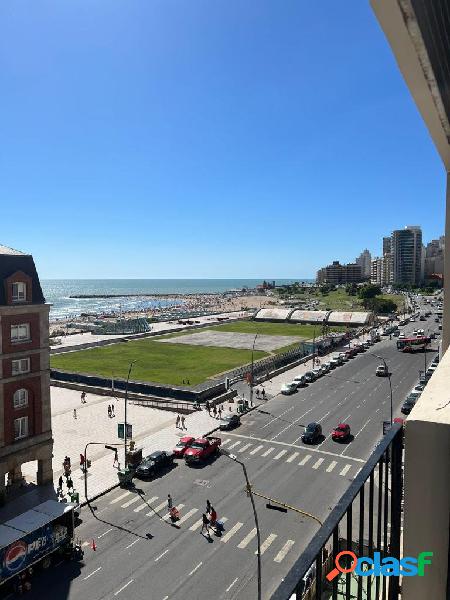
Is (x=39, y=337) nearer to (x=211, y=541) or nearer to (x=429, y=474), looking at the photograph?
(x=211, y=541)

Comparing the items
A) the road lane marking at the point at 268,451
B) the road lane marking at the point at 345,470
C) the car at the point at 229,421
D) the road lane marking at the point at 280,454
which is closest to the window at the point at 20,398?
the road lane marking at the point at 268,451

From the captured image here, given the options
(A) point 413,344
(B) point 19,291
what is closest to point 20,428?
(B) point 19,291

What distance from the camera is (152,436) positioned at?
37562mm

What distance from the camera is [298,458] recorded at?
31547 millimetres

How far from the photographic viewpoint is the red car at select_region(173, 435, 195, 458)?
3264cm

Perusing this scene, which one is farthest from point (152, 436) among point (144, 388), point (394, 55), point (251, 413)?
point (394, 55)

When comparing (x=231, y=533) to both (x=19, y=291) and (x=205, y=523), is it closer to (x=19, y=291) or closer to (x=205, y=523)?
(x=205, y=523)

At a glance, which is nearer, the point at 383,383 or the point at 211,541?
the point at 211,541

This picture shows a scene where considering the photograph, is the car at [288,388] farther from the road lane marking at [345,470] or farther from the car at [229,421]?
the road lane marking at [345,470]

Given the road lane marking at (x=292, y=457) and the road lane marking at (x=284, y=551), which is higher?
the road lane marking at (x=284, y=551)

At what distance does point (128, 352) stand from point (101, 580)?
56522 mm

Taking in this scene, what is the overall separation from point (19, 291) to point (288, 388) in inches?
1221

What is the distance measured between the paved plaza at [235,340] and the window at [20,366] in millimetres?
49060

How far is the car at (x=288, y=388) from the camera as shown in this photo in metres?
49.6
